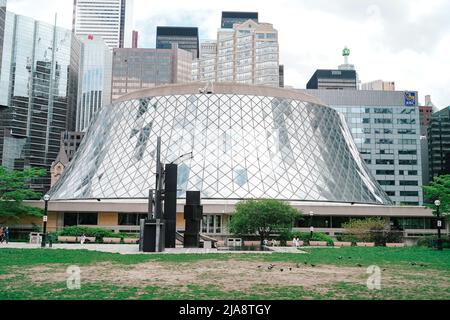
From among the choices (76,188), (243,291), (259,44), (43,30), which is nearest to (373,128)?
(259,44)

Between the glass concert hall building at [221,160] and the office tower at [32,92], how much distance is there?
77437 mm

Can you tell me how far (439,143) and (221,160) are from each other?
296 ft

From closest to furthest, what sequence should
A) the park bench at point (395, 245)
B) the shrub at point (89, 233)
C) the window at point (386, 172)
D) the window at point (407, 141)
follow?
the park bench at point (395, 245) → the shrub at point (89, 233) → the window at point (386, 172) → the window at point (407, 141)

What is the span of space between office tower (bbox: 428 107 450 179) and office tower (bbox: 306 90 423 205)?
486cm

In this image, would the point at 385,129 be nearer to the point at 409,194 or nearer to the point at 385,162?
the point at 385,162

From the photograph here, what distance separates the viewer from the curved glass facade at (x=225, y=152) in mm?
51719

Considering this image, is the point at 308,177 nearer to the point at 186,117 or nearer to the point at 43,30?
the point at 186,117

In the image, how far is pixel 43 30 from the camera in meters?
150

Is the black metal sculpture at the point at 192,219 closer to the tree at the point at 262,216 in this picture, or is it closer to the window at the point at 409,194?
the tree at the point at 262,216

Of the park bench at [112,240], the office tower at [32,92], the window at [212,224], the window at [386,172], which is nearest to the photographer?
the park bench at [112,240]

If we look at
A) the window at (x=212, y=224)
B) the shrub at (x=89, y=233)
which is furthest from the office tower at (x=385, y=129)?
the shrub at (x=89, y=233)

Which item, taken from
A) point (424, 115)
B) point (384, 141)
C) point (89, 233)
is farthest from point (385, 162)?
point (89, 233)

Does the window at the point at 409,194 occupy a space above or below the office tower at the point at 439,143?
below

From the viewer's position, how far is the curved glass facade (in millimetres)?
51719
